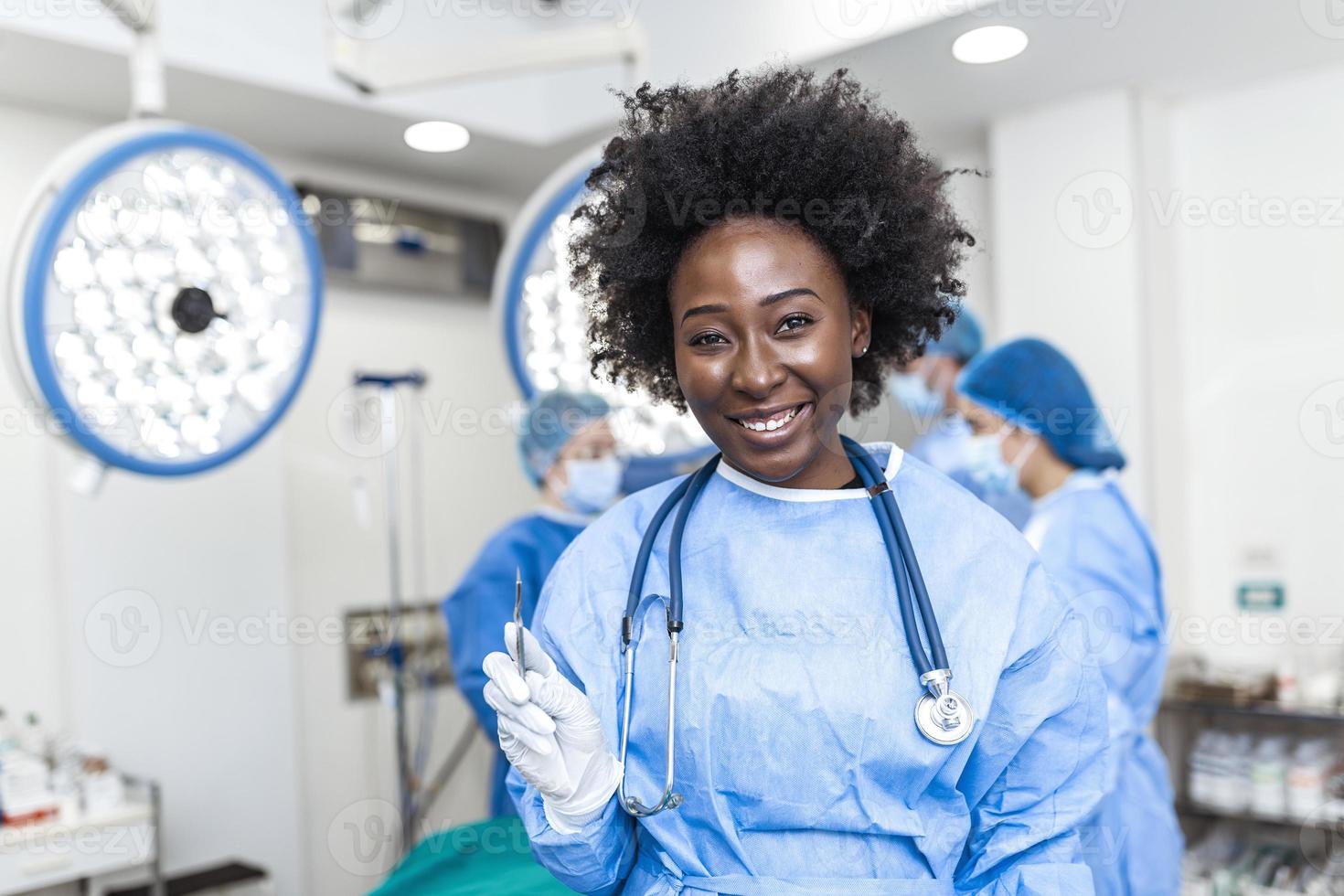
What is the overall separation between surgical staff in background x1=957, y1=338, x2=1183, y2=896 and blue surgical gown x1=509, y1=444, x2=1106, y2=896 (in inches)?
31.9

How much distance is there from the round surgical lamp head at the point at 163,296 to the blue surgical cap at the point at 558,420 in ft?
2.04

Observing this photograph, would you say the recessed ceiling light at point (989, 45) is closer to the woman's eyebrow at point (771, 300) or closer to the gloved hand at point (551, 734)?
the woman's eyebrow at point (771, 300)

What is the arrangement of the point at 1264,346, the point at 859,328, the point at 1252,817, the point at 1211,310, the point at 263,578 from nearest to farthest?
the point at 859,328
the point at 1252,817
the point at 1264,346
the point at 1211,310
the point at 263,578

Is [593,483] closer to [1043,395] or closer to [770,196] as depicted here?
[1043,395]

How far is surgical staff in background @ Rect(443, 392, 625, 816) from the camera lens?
252cm

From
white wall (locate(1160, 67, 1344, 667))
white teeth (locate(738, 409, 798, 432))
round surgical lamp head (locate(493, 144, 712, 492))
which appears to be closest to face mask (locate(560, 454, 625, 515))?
round surgical lamp head (locate(493, 144, 712, 492))

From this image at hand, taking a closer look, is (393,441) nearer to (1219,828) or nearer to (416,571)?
(416,571)

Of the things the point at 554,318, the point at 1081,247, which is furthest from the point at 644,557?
the point at 1081,247

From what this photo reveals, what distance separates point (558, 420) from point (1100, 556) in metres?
1.21

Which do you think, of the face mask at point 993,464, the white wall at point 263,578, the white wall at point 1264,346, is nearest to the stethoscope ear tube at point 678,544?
the face mask at point 993,464

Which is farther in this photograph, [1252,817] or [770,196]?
[1252,817]

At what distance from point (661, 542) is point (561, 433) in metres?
1.44

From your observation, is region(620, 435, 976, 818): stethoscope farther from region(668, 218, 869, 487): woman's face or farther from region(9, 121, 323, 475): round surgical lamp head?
region(9, 121, 323, 475): round surgical lamp head

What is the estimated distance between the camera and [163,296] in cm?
190
